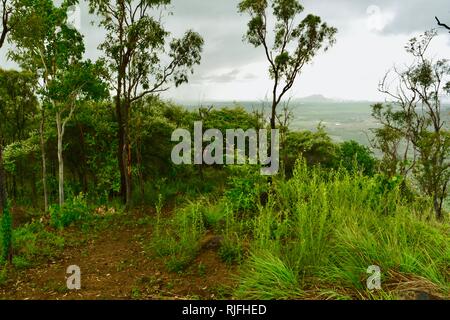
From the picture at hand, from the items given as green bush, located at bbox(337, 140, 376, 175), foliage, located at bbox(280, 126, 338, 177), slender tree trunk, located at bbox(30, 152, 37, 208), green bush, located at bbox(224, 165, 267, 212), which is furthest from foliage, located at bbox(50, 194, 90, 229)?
green bush, located at bbox(337, 140, 376, 175)

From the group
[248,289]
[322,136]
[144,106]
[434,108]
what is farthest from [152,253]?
[434,108]

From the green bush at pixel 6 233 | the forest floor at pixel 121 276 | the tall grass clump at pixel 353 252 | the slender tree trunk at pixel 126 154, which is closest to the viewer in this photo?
the tall grass clump at pixel 353 252

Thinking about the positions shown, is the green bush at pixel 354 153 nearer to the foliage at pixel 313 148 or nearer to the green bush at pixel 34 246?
the foliage at pixel 313 148

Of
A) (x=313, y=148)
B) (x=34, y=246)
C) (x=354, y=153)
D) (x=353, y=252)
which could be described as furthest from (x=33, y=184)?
(x=353, y=252)

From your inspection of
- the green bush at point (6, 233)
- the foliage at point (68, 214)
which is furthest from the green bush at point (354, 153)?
the green bush at point (6, 233)

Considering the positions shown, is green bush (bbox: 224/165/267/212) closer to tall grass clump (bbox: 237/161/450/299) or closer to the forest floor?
the forest floor

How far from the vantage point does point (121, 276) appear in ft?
22.2

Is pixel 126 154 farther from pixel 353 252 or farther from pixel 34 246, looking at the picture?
pixel 353 252

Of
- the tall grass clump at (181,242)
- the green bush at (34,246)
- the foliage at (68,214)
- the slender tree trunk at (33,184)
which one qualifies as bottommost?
the slender tree trunk at (33,184)

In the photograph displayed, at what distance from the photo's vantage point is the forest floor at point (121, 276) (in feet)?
19.1

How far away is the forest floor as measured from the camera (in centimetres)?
583

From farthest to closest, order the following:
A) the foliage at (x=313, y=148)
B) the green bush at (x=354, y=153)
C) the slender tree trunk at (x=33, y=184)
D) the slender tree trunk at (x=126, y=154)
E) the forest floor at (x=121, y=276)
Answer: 1. the green bush at (x=354, y=153)
2. the slender tree trunk at (x=33, y=184)
3. the foliage at (x=313, y=148)
4. the slender tree trunk at (x=126, y=154)
5. the forest floor at (x=121, y=276)

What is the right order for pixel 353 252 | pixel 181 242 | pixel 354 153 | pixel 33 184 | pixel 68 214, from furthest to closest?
pixel 33 184, pixel 354 153, pixel 68 214, pixel 181 242, pixel 353 252
